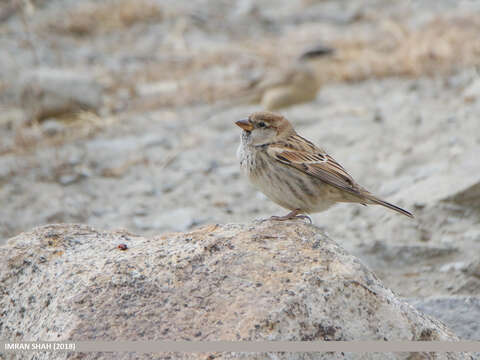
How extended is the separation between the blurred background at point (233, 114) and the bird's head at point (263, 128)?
1292 millimetres

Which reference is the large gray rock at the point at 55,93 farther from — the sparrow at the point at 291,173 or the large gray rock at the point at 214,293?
the large gray rock at the point at 214,293

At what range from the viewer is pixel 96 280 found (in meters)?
2.99

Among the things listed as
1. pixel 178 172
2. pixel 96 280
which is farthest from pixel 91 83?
pixel 96 280

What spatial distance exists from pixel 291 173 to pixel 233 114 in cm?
475

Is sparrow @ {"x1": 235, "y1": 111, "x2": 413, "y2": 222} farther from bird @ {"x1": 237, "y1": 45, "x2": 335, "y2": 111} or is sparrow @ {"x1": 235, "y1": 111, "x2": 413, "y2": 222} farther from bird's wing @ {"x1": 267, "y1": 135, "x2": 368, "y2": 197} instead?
bird @ {"x1": 237, "y1": 45, "x2": 335, "y2": 111}

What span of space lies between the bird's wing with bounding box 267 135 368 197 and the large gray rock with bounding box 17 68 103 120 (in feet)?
16.6

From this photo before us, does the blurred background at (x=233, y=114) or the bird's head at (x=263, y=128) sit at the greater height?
the bird's head at (x=263, y=128)

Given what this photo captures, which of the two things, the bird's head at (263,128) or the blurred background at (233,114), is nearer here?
the bird's head at (263,128)

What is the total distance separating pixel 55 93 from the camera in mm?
8906

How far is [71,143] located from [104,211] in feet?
6.00

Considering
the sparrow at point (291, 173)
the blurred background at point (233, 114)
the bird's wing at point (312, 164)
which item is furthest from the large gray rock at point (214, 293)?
the blurred background at point (233, 114)

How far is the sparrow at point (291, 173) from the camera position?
13.4ft

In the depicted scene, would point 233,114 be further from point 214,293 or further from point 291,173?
point 214,293

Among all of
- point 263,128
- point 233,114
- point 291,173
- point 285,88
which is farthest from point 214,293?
point 285,88
